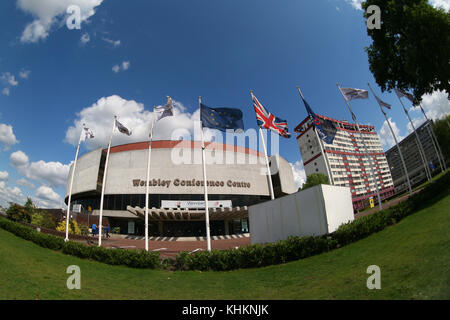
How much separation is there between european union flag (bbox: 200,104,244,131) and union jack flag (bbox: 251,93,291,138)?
1.90 m

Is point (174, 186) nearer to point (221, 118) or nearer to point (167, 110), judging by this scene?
point (167, 110)

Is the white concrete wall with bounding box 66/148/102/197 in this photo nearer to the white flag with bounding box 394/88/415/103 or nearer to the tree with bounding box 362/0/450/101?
the tree with bounding box 362/0/450/101

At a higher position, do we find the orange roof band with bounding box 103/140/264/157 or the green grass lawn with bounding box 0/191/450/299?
the orange roof band with bounding box 103/140/264/157

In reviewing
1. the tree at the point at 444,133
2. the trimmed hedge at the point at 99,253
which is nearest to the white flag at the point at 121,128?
the trimmed hedge at the point at 99,253

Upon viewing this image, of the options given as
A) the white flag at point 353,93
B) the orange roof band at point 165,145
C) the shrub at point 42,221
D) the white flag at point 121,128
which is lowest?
the shrub at point 42,221

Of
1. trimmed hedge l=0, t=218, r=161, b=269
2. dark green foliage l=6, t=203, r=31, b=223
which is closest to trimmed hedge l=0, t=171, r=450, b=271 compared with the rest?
trimmed hedge l=0, t=218, r=161, b=269

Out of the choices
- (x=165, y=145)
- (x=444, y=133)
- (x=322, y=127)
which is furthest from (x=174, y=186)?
(x=444, y=133)

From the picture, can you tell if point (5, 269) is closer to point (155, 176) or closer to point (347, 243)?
point (347, 243)

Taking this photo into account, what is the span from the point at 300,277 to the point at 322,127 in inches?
381

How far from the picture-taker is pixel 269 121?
1498 cm

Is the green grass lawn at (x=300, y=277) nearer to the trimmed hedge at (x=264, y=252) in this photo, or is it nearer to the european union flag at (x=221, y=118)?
the trimmed hedge at (x=264, y=252)

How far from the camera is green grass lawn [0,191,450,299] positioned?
492 cm

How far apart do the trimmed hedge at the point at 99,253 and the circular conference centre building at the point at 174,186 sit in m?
16.7

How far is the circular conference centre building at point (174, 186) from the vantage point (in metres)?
35.1
